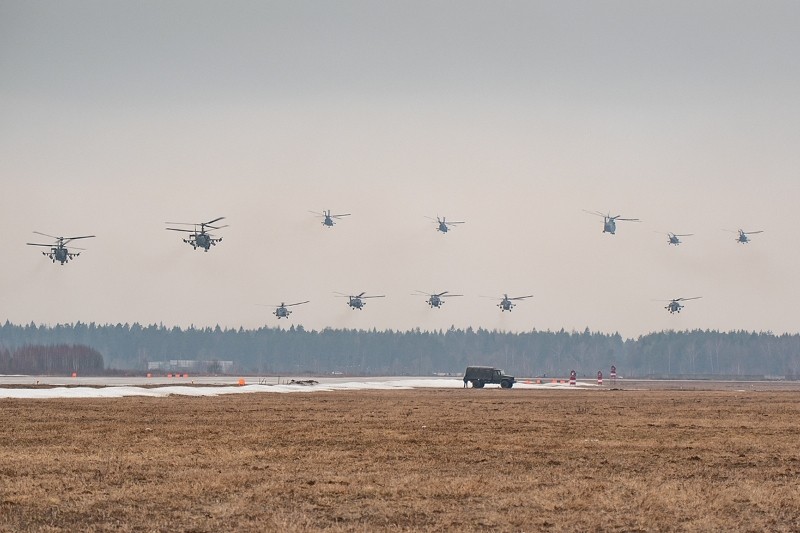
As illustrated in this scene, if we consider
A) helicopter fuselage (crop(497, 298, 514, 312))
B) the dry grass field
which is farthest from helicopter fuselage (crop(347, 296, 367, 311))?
the dry grass field

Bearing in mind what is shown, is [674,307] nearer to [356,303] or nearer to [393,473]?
[356,303]

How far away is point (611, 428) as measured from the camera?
44.5m

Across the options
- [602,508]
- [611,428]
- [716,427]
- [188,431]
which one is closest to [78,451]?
[188,431]

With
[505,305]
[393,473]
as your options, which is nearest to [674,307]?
[505,305]

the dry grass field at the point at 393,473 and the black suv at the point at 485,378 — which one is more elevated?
the black suv at the point at 485,378

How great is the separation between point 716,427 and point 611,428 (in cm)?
452

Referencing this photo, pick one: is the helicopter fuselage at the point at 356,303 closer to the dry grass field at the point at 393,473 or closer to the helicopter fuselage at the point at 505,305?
the helicopter fuselage at the point at 505,305

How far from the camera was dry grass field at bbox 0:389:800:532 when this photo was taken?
22094 millimetres

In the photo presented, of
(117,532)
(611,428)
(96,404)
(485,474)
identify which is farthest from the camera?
(96,404)

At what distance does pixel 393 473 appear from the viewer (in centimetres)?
2867

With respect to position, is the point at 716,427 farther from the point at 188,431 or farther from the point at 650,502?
the point at 650,502

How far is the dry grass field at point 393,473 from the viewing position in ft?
72.5

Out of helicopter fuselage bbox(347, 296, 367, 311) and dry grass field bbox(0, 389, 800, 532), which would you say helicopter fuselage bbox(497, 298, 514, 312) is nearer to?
helicopter fuselage bbox(347, 296, 367, 311)

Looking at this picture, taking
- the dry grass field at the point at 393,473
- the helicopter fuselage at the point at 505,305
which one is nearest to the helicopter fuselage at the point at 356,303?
the helicopter fuselage at the point at 505,305
